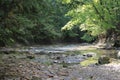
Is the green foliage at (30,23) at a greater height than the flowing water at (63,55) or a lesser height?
greater

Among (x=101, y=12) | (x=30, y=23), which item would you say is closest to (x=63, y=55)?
(x=101, y=12)

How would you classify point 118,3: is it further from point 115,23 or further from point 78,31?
point 78,31

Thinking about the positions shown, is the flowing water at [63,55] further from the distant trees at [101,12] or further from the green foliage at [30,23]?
the distant trees at [101,12]

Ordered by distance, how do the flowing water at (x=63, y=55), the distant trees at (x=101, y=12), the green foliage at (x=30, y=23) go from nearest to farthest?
the green foliage at (x=30, y=23) < the flowing water at (x=63, y=55) < the distant trees at (x=101, y=12)

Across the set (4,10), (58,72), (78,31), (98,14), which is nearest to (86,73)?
(58,72)

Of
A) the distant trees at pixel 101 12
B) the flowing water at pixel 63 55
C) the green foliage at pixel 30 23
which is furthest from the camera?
the distant trees at pixel 101 12

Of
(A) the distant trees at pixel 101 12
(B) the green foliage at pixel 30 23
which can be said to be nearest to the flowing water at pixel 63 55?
(B) the green foliage at pixel 30 23

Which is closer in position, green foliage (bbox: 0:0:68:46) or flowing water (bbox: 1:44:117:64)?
green foliage (bbox: 0:0:68:46)

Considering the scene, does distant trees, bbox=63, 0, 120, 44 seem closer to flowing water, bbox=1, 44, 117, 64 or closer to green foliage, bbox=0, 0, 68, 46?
green foliage, bbox=0, 0, 68, 46

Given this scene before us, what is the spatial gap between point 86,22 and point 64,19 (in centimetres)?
2326

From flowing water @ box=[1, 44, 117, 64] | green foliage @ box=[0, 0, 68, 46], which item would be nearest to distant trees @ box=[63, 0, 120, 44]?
green foliage @ box=[0, 0, 68, 46]

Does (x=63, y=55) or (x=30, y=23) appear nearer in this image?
(x=63, y=55)

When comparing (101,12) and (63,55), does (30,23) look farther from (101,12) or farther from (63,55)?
(63,55)

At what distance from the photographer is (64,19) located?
186ft
